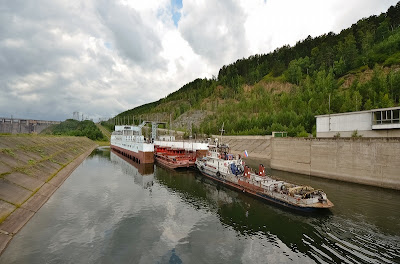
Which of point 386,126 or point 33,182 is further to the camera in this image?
point 386,126

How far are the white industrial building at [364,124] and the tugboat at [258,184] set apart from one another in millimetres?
20475

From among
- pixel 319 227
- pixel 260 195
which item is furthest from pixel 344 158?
pixel 319 227

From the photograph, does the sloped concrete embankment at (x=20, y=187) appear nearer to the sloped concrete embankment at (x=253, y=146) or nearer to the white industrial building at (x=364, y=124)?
the white industrial building at (x=364, y=124)

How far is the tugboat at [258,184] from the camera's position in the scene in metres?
23.4

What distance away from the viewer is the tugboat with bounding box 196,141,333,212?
76.7ft

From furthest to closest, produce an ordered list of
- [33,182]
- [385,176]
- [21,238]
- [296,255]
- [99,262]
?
[385,176], [33,182], [21,238], [296,255], [99,262]

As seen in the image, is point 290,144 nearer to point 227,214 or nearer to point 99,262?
point 227,214

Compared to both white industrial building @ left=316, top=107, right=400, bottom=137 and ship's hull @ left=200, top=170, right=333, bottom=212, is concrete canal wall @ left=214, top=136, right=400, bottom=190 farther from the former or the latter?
ship's hull @ left=200, top=170, right=333, bottom=212

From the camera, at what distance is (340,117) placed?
41.4 m

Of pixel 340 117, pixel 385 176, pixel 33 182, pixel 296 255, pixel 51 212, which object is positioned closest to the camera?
pixel 296 255

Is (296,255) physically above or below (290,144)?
below

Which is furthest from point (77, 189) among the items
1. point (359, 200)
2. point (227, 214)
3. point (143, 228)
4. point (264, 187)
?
point (359, 200)

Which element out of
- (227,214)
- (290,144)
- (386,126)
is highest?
(386,126)

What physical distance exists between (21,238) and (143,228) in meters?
9.65
